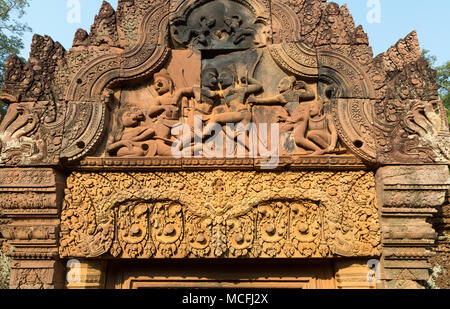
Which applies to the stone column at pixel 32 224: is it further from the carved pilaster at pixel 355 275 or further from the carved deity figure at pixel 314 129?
the carved pilaster at pixel 355 275

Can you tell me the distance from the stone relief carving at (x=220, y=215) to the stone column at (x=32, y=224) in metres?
0.14

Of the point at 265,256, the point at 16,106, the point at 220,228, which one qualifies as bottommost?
the point at 265,256

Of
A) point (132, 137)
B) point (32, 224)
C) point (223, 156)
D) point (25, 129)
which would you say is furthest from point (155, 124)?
point (32, 224)

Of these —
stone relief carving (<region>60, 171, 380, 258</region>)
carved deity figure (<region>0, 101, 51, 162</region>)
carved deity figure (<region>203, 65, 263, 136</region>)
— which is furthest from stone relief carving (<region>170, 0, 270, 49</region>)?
carved deity figure (<region>0, 101, 51, 162</region>)

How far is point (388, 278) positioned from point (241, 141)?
6.54 feet

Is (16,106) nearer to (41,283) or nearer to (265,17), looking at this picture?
(41,283)

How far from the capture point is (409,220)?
3516mm

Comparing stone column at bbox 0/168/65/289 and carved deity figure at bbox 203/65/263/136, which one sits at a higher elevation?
carved deity figure at bbox 203/65/263/136

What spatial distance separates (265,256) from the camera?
3566 millimetres

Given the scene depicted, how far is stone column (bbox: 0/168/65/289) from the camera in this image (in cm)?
348

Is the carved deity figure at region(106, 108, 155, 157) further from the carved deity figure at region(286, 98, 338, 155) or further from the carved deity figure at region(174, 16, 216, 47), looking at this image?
the carved deity figure at region(286, 98, 338, 155)

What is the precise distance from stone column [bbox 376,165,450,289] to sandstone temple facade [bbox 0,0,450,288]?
1cm
